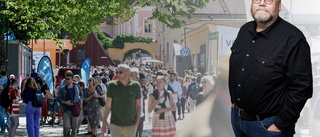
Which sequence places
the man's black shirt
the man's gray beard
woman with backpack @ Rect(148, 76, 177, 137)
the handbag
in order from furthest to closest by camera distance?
the handbag → woman with backpack @ Rect(148, 76, 177, 137) → the man's gray beard → the man's black shirt

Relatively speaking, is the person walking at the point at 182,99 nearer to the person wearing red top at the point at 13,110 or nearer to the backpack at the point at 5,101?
the person wearing red top at the point at 13,110

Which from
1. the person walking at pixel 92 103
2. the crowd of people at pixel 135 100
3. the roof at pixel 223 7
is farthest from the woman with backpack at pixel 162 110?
the person walking at pixel 92 103

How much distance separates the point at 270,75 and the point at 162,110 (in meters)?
4.60

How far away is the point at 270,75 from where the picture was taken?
151 inches

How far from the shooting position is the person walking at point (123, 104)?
10.1 m

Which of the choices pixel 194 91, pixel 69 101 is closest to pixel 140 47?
pixel 69 101

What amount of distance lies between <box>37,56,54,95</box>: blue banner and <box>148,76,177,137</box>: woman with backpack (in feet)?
33.7

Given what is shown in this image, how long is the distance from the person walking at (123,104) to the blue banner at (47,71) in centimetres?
886

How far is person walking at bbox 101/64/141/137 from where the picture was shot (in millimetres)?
10055

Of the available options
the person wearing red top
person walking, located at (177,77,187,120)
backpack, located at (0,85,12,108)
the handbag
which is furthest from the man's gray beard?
backpack, located at (0,85,12,108)

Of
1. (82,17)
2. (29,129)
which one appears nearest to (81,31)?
(82,17)

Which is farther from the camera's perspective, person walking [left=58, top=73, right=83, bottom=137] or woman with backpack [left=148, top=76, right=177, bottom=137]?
person walking [left=58, top=73, right=83, bottom=137]

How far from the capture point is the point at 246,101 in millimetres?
3918

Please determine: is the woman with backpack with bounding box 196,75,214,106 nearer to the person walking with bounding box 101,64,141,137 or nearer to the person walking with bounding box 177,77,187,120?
the person walking with bounding box 177,77,187,120
